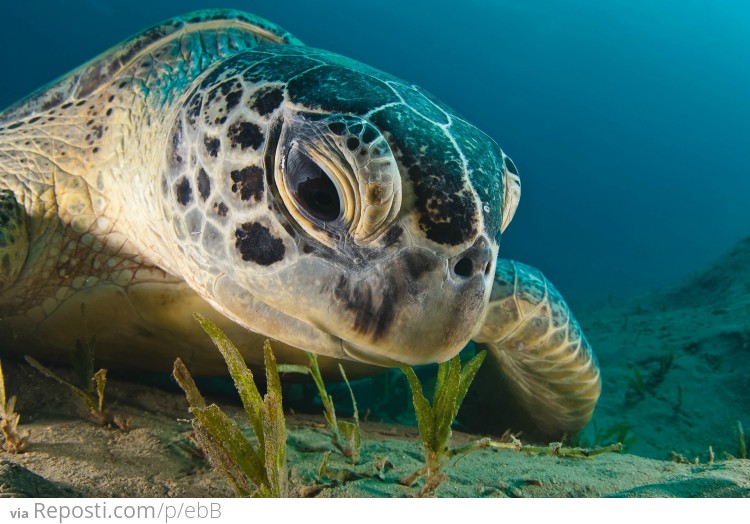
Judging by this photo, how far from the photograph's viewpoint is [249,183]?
1330mm

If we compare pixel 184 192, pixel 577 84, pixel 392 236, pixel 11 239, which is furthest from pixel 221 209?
pixel 577 84

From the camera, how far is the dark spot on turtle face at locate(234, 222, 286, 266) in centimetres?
126

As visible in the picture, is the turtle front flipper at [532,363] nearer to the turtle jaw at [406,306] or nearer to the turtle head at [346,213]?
the turtle head at [346,213]

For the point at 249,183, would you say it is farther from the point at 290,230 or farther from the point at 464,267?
the point at 464,267

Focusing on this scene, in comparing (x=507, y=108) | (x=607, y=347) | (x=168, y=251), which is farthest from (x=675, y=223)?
(x=168, y=251)

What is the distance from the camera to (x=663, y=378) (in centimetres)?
374

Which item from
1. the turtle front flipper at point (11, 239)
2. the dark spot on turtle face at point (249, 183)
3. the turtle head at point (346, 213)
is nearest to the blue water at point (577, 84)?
the turtle front flipper at point (11, 239)

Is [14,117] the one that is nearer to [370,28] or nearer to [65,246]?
[65,246]

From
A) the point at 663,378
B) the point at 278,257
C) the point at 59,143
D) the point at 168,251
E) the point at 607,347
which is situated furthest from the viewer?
the point at 607,347

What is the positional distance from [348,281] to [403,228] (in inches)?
7.3

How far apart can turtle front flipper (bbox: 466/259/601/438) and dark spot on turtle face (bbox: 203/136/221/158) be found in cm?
154

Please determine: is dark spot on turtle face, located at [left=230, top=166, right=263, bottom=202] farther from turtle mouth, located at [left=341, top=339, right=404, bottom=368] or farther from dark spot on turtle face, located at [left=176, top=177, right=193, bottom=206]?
turtle mouth, located at [left=341, top=339, right=404, bottom=368]

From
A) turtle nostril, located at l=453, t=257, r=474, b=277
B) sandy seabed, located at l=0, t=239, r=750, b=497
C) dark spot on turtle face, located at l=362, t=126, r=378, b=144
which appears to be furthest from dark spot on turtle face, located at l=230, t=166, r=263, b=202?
sandy seabed, located at l=0, t=239, r=750, b=497

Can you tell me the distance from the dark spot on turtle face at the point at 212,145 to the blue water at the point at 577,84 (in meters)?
37.2
